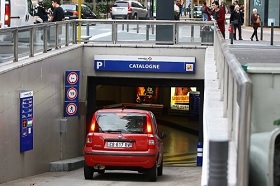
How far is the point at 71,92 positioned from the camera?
25.6 m

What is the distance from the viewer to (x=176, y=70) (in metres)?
28.4

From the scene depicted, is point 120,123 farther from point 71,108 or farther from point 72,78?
point 71,108

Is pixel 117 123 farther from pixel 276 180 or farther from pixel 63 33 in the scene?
pixel 276 180

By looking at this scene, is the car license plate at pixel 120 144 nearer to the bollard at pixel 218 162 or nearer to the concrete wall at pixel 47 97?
the concrete wall at pixel 47 97

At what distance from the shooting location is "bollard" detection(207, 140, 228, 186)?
5.08m

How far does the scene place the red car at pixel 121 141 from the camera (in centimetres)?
1917

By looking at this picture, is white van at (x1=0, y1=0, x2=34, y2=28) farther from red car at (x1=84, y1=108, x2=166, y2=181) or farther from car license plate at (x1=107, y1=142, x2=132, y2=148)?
car license plate at (x1=107, y1=142, x2=132, y2=148)

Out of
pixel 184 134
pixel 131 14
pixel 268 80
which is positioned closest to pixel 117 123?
pixel 268 80

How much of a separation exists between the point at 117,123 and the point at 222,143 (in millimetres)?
14171

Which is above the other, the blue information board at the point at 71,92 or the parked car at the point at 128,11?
the parked car at the point at 128,11

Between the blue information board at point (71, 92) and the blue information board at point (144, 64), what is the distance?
277cm

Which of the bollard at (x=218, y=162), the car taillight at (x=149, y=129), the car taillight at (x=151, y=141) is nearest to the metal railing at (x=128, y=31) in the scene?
the car taillight at (x=149, y=129)

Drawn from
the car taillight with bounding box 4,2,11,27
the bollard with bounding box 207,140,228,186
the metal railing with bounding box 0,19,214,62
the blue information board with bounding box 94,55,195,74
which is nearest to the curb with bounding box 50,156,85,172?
the metal railing with bounding box 0,19,214,62

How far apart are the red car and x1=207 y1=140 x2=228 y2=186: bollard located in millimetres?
13749
